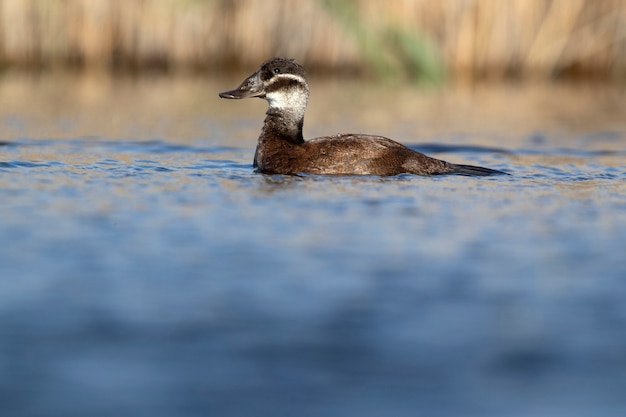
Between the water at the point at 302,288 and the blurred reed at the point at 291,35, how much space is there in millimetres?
6576

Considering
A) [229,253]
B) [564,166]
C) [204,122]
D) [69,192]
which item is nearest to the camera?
[229,253]

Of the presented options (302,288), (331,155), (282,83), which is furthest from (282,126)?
(302,288)

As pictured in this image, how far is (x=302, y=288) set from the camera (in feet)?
13.9

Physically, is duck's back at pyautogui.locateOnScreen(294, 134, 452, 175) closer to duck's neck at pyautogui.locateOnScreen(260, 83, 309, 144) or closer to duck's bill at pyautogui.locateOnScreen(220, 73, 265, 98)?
duck's neck at pyautogui.locateOnScreen(260, 83, 309, 144)

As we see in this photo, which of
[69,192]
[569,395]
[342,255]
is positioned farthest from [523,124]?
[569,395]

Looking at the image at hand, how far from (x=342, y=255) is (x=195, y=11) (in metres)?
10.9

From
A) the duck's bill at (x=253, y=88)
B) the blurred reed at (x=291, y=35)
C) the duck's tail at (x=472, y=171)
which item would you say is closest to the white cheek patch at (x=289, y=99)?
the duck's bill at (x=253, y=88)

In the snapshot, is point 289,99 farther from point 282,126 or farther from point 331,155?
point 331,155

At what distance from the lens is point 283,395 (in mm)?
3086

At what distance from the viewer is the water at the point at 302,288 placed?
3135 millimetres

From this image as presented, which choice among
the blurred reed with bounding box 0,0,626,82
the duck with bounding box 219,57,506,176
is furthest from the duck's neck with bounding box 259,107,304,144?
the blurred reed with bounding box 0,0,626,82

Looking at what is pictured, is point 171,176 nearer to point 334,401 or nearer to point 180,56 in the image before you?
point 334,401

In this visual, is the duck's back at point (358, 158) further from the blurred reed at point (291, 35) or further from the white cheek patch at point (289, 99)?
the blurred reed at point (291, 35)

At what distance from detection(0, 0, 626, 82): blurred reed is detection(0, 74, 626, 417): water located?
6576 millimetres
